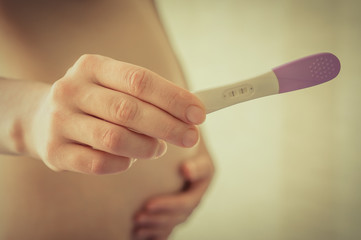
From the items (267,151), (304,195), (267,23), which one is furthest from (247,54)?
(304,195)

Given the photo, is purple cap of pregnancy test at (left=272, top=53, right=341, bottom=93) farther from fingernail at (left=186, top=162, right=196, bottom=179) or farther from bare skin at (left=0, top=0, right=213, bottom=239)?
fingernail at (left=186, top=162, right=196, bottom=179)

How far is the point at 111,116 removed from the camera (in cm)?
31

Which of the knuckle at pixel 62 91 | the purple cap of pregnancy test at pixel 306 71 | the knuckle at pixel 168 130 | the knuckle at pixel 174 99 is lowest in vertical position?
the knuckle at pixel 168 130

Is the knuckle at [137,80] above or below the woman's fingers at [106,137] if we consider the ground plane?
above

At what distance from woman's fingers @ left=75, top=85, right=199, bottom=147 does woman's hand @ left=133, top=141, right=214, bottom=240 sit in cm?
27

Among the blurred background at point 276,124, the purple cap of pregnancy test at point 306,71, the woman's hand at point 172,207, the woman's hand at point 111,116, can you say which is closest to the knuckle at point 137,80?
the woman's hand at point 111,116

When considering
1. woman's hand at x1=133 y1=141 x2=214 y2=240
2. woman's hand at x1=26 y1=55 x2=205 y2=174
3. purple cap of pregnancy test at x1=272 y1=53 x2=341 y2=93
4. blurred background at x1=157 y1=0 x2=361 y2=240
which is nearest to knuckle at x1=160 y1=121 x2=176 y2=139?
woman's hand at x1=26 y1=55 x2=205 y2=174

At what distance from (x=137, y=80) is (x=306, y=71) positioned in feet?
0.71

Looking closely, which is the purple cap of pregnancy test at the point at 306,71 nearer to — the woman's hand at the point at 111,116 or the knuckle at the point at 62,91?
the woman's hand at the point at 111,116

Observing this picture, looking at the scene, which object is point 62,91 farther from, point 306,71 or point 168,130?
point 306,71

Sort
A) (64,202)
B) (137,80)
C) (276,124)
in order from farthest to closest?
(276,124)
(64,202)
(137,80)

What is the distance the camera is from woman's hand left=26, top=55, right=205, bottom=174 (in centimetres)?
30

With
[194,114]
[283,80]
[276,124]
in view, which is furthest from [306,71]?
[276,124]

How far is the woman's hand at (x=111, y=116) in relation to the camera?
1.00 feet
